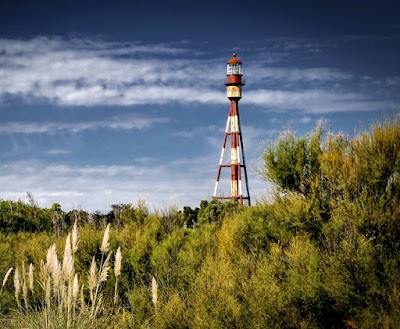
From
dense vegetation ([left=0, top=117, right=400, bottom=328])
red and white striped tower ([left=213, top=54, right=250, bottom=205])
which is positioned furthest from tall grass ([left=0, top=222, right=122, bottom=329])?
red and white striped tower ([left=213, top=54, right=250, bottom=205])

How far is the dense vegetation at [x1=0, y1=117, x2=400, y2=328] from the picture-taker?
8.60 m

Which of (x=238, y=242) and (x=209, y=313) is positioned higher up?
(x=238, y=242)

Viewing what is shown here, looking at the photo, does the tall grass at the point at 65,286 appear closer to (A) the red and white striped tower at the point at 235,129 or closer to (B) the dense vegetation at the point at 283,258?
(B) the dense vegetation at the point at 283,258

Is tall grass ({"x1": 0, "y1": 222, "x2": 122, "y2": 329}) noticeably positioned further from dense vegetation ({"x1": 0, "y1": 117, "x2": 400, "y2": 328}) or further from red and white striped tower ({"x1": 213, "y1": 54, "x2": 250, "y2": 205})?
red and white striped tower ({"x1": 213, "y1": 54, "x2": 250, "y2": 205})

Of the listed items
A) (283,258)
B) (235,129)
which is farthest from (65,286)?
(235,129)

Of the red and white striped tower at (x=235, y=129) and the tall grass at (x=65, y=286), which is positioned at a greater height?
the red and white striped tower at (x=235, y=129)

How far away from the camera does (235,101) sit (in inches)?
1494

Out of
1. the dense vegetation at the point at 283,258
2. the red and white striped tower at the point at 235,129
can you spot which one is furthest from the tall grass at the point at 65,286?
the red and white striped tower at the point at 235,129

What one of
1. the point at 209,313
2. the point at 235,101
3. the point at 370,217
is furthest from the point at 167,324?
the point at 235,101

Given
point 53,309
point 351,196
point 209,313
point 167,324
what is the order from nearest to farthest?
point 53,309 < point 209,313 < point 167,324 < point 351,196

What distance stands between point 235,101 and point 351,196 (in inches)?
1077

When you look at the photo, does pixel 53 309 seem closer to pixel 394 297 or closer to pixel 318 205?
pixel 394 297

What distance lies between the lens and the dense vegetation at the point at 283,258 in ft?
28.2

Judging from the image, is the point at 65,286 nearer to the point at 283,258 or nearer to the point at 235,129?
the point at 283,258
